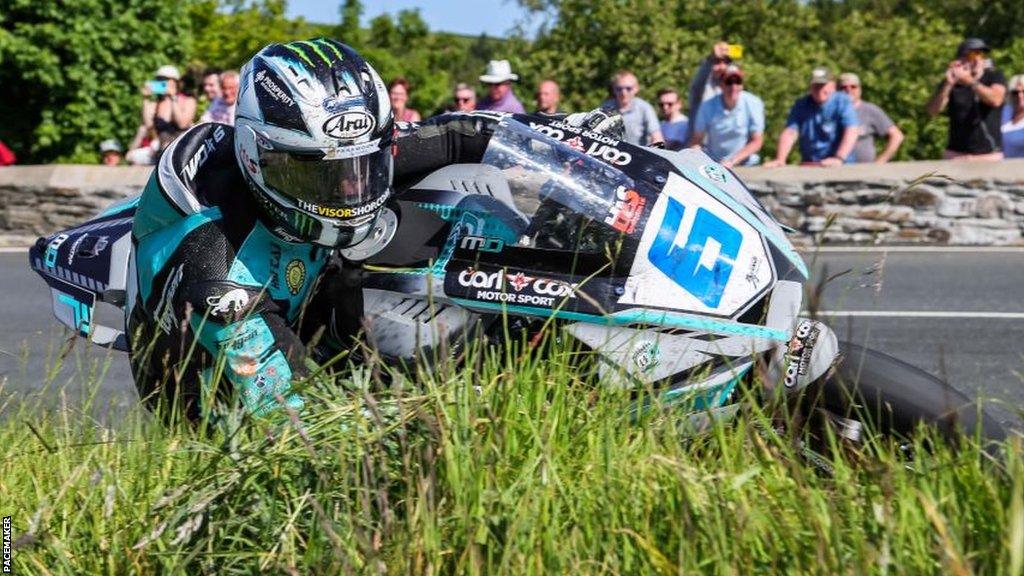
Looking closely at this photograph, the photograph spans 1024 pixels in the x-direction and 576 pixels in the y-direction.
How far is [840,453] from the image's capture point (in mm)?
3457

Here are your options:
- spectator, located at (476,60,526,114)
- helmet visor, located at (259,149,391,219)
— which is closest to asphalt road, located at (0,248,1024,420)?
helmet visor, located at (259,149,391,219)

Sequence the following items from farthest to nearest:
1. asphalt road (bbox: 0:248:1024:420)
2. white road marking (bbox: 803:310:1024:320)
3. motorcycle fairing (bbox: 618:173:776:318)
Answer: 1. white road marking (bbox: 803:310:1024:320)
2. asphalt road (bbox: 0:248:1024:420)
3. motorcycle fairing (bbox: 618:173:776:318)

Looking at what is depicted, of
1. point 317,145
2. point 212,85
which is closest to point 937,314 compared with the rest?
point 317,145

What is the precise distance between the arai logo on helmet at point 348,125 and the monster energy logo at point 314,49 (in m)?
0.22

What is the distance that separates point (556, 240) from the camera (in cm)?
400

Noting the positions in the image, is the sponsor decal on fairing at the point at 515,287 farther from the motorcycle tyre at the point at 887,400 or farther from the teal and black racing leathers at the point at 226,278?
the motorcycle tyre at the point at 887,400

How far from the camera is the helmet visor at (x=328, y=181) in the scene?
399 cm

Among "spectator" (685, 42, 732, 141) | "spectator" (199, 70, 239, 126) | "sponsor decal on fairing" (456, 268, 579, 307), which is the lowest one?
"spectator" (199, 70, 239, 126)

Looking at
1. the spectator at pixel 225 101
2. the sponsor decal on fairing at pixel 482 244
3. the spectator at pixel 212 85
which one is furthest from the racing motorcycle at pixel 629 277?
the spectator at pixel 212 85

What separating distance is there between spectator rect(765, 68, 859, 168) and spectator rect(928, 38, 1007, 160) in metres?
0.66

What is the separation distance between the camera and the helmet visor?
3.99 m

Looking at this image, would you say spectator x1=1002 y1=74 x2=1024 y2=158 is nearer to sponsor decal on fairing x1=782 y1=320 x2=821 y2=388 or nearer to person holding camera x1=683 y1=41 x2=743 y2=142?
person holding camera x1=683 y1=41 x2=743 y2=142

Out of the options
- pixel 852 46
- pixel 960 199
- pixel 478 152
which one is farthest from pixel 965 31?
pixel 478 152

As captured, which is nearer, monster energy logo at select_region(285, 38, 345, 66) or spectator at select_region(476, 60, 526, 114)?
monster energy logo at select_region(285, 38, 345, 66)
